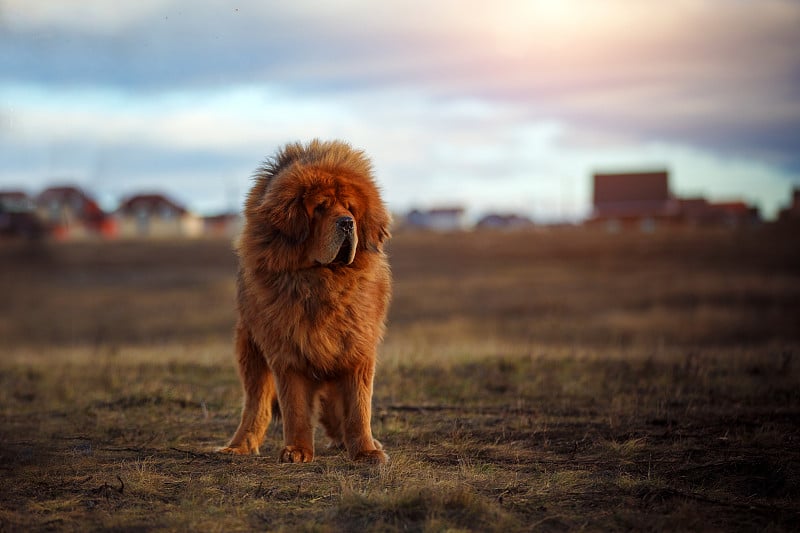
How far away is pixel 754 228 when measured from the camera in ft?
161

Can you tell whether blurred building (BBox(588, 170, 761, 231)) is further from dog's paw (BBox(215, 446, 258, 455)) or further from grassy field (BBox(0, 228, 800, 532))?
dog's paw (BBox(215, 446, 258, 455))

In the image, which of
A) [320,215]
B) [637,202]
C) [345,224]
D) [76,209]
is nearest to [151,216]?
[76,209]

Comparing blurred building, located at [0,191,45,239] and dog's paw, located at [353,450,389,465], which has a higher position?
blurred building, located at [0,191,45,239]

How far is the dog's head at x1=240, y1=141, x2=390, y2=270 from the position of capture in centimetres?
663

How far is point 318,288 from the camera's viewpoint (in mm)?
6805

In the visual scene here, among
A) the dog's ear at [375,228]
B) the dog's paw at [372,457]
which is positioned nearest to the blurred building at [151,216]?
the dog's ear at [375,228]

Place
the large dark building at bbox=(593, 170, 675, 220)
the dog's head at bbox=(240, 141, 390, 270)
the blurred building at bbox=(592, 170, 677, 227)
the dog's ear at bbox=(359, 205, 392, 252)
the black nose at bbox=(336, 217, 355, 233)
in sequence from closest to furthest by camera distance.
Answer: the black nose at bbox=(336, 217, 355, 233) → the dog's head at bbox=(240, 141, 390, 270) → the dog's ear at bbox=(359, 205, 392, 252) → the blurred building at bbox=(592, 170, 677, 227) → the large dark building at bbox=(593, 170, 675, 220)

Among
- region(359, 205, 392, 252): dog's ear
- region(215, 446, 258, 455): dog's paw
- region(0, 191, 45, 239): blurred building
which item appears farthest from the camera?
region(0, 191, 45, 239): blurred building

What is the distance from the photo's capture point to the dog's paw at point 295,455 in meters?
6.85

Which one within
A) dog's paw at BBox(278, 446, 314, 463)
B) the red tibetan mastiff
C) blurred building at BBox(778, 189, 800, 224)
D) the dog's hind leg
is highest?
blurred building at BBox(778, 189, 800, 224)

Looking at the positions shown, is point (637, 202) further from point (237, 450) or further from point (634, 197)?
point (237, 450)

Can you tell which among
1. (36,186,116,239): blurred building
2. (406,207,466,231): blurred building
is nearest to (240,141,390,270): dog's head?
(36,186,116,239): blurred building

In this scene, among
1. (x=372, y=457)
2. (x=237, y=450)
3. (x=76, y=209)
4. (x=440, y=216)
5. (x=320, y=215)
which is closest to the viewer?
(x=320, y=215)

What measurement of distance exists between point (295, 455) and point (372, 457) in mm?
646
